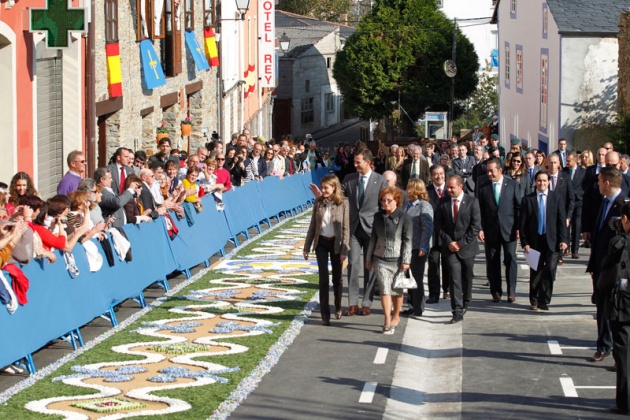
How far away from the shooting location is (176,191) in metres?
19.4

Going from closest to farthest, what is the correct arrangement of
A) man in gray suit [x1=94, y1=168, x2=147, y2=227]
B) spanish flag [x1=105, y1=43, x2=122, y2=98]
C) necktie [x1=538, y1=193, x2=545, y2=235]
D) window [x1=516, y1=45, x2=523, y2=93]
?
necktie [x1=538, y1=193, x2=545, y2=235] → man in gray suit [x1=94, y1=168, x2=147, y2=227] → spanish flag [x1=105, y1=43, x2=122, y2=98] → window [x1=516, y1=45, x2=523, y2=93]

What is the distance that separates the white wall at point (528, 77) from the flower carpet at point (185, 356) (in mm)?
20441

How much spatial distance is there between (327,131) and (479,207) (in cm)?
7681

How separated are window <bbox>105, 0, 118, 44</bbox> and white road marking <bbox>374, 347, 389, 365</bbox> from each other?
14.9m

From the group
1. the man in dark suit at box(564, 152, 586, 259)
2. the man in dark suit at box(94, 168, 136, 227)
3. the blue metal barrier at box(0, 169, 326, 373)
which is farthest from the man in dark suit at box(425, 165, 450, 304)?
the man in dark suit at box(564, 152, 586, 259)

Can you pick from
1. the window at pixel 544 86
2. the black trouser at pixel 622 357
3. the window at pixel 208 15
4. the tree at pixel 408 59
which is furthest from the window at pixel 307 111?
the black trouser at pixel 622 357

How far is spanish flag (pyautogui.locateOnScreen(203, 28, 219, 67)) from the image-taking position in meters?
40.6

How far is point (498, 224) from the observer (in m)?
17.4

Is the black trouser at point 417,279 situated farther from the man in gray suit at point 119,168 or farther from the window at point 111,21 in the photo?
the window at point 111,21

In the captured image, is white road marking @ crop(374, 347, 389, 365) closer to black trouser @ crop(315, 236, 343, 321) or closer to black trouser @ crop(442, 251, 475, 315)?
black trouser @ crop(315, 236, 343, 321)

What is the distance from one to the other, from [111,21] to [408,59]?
45.2 m

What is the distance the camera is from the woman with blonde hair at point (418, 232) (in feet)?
52.0

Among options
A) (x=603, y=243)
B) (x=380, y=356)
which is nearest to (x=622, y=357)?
(x=603, y=243)

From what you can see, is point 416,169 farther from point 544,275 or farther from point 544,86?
point 544,86
